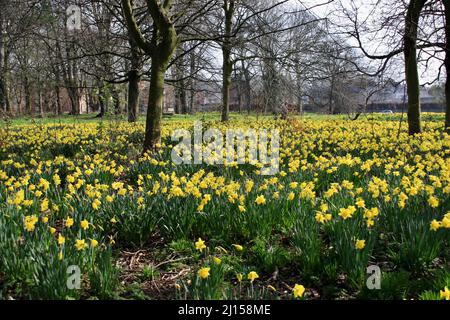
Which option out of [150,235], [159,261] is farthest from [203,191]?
[159,261]

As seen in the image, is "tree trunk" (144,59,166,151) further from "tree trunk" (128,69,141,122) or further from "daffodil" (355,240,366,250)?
"tree trunk" (128,69,141,122)

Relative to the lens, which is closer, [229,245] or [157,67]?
[229,245]

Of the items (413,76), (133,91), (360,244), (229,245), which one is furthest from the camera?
(133,91)

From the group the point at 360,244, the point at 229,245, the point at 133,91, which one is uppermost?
the point at 133,91

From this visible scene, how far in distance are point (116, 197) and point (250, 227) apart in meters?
1.26

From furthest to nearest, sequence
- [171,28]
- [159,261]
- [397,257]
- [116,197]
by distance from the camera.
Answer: [171,28] → [116,197] → [159,261] → [397,257]

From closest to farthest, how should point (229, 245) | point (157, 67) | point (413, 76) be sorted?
point (229, 245)
point (157, 67)
point (413, 76)

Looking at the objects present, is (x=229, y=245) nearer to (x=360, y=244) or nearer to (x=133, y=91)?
(x=360, y=244)

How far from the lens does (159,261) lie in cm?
302

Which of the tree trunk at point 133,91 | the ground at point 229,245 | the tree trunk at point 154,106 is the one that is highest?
the tree trunk at point 133,91

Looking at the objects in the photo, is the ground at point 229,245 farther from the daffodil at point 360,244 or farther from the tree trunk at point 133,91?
the tree trunk at point 133,91

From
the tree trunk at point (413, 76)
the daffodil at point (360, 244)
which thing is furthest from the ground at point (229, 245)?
the tree trunk at point (413, 76)

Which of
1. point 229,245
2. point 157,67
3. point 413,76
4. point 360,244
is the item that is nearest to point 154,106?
point 157,67
